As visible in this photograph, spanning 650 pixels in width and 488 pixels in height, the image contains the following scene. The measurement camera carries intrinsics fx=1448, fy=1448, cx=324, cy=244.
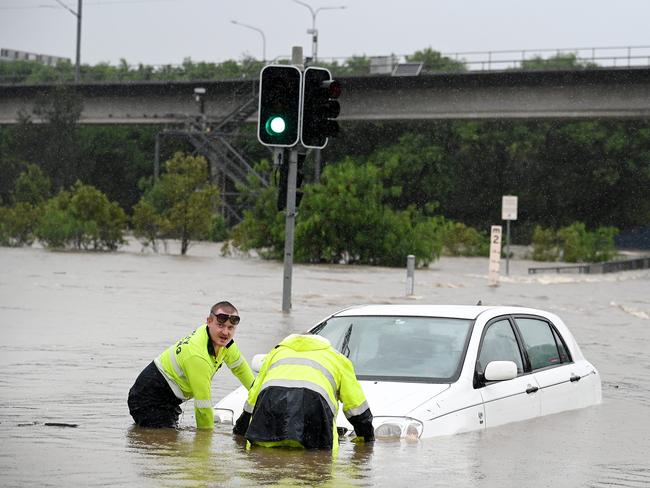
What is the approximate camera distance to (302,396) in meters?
8.27

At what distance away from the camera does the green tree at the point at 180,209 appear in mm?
55281

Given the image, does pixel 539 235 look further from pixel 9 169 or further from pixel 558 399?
pixel 558 399

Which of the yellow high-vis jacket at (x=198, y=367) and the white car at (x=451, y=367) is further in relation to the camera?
the white car at (x=451, y=367)

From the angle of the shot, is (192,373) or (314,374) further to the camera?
(192,373)

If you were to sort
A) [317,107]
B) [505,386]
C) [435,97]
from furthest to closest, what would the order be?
[435,97] → [317,107] → [505,386]

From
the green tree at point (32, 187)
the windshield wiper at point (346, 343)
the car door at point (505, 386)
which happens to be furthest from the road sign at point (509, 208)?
the windshield wiper at point (346, 343)

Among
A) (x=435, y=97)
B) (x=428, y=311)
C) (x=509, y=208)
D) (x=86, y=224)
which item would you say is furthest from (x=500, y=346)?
(x=435, y=97)

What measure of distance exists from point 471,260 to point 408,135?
36135 millimetres

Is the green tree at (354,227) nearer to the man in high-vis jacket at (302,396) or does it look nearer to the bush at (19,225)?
the bush at (19,225)

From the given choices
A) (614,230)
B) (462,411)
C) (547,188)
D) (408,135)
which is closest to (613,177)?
(547,188)

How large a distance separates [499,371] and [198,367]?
7.16ft

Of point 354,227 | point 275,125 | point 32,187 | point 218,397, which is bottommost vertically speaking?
point 218,397

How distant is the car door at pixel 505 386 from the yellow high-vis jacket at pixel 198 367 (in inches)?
69.8

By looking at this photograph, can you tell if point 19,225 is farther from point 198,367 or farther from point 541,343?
point 198,367
